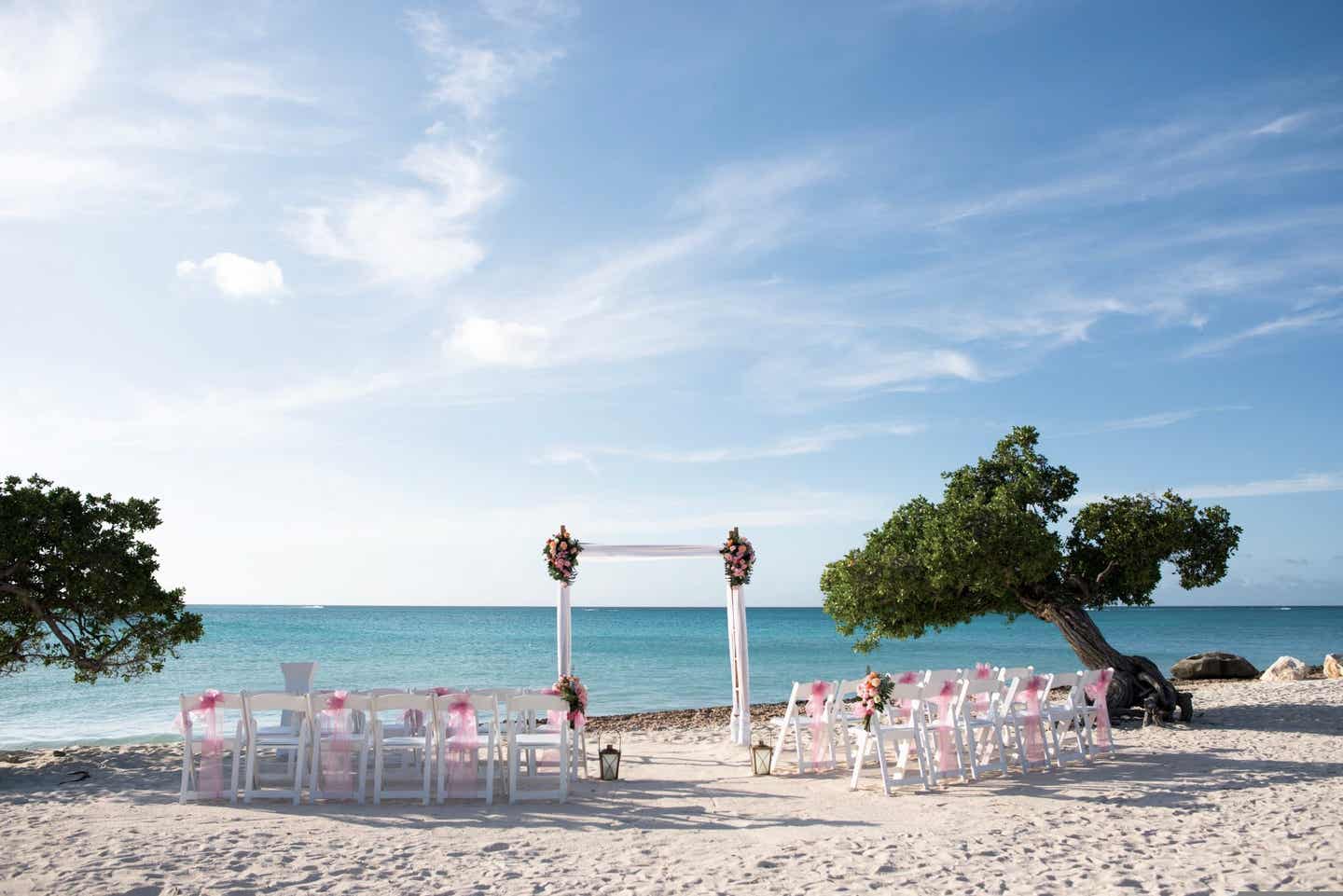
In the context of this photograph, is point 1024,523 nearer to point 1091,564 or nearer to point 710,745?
point 1091,564

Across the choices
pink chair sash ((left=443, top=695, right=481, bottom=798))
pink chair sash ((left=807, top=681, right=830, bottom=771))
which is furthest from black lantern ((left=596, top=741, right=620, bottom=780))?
pink chair sash ((left=807, top=681, right=830, bottom=771))

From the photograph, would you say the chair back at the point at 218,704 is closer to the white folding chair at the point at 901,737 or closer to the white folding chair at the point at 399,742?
the white folding chair at the point at 399,742

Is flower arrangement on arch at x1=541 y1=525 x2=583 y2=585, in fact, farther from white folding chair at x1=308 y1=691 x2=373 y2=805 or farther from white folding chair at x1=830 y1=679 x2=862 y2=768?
white folding chair at x1=308 y1=691 x2=373 y2=805

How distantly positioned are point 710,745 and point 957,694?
375 cm

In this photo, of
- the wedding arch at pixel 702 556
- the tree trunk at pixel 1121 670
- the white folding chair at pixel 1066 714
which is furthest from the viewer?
the tree trunk at pixel 1121 670

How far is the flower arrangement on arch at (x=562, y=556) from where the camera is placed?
11.7 meters

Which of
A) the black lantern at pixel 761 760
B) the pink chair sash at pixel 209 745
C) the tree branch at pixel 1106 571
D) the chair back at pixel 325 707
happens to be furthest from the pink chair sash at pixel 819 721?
the tree branch at pixel 1106 571

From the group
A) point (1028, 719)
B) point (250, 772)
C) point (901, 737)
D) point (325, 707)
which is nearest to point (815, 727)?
point (901, 737)

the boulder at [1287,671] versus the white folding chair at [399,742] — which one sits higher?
the white folding chair at [399,742]

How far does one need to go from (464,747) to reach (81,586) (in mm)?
5186

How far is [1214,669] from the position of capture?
68.8 feet

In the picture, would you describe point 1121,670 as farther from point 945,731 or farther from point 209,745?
point 209,745

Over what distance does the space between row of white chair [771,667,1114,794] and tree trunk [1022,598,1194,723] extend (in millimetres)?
2452

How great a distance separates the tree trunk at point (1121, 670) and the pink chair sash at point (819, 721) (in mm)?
4815
